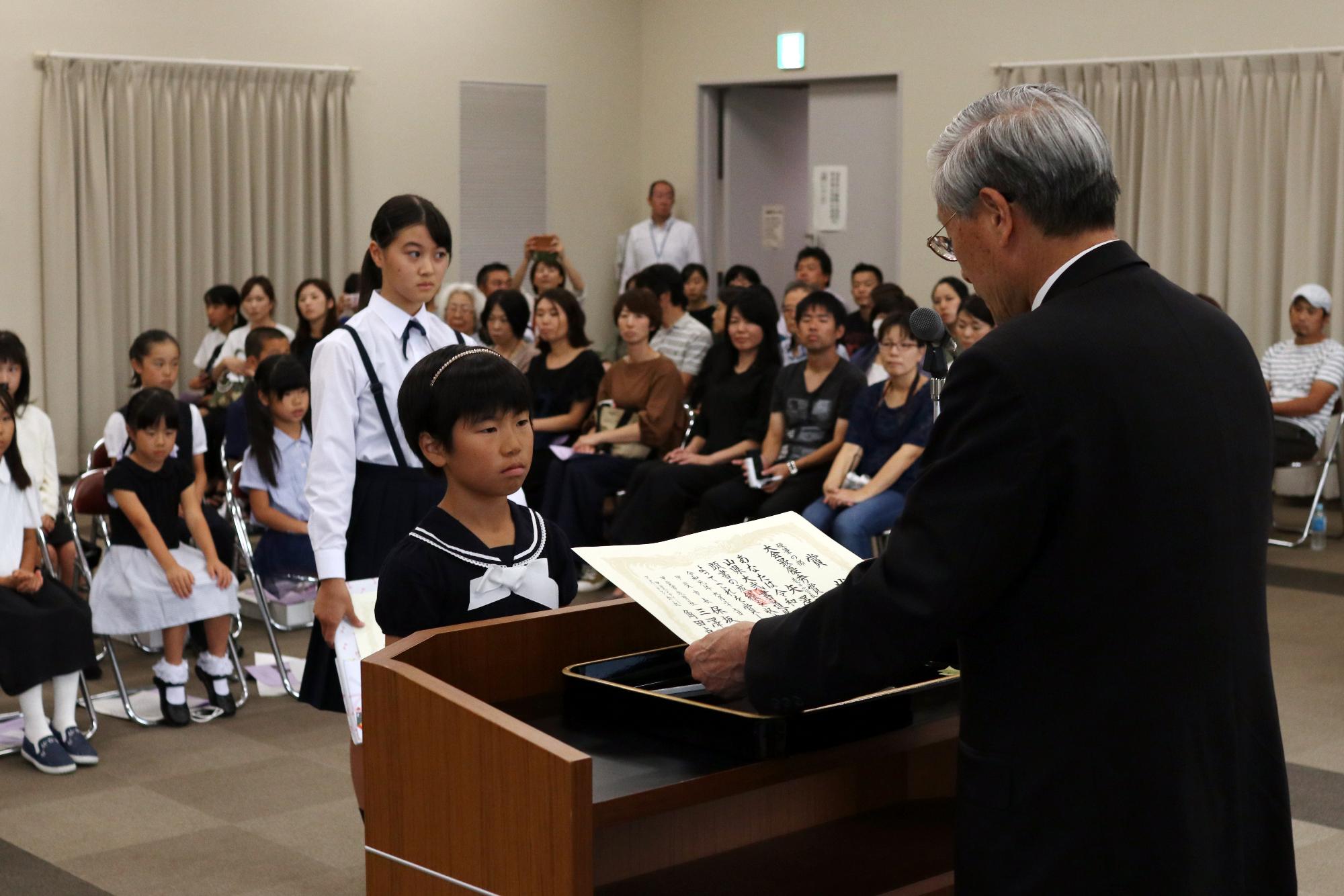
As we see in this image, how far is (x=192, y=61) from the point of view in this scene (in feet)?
31.5

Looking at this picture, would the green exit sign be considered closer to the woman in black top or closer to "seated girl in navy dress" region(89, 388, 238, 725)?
the woman in black top

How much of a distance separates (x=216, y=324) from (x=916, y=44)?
16.1 ft

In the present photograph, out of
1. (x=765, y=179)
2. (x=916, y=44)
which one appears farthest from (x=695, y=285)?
(x=916, y=44)

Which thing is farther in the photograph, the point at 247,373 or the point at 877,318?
the point at 877,318

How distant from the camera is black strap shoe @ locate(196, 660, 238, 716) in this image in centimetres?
483

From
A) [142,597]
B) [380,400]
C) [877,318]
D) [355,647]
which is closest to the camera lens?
[355,647]

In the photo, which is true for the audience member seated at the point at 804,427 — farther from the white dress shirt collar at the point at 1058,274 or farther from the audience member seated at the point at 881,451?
the white dress shirt collar at the point at 1058,274

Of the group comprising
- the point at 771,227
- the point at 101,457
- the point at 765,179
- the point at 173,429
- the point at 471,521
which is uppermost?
the point at 765,179

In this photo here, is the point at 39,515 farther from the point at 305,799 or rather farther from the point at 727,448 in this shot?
the point at 727,448

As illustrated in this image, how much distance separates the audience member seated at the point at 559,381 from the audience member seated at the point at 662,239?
4.23 meters

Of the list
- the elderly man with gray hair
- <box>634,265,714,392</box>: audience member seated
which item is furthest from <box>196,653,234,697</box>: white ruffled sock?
the elderly man with gray hair

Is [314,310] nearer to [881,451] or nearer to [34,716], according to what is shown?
[881,451]

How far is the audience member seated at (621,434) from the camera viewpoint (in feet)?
21.9

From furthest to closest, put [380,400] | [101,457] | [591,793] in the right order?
[101,457] < [380,400] < [591,793]
